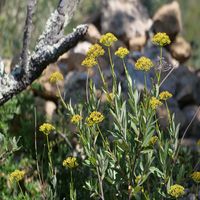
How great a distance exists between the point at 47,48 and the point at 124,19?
513 cm

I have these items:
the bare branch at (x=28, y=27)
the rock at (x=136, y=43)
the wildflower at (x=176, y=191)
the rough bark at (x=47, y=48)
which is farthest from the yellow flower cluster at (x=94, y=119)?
the rock at (x=136, y=43)

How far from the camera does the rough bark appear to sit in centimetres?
450

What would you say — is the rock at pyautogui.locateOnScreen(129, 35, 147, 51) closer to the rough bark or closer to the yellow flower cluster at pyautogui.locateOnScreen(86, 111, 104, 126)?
the rough bark

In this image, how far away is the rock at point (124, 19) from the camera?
9273mm

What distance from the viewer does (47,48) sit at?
453cm

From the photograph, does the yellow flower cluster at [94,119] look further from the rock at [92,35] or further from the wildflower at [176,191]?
the rock at [92,35]

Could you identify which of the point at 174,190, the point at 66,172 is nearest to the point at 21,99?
the point at 66,172

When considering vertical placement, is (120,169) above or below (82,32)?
below

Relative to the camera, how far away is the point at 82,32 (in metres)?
4.36

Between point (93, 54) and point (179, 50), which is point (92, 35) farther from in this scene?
point (93, 54)

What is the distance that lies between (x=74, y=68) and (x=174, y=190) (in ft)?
14.8

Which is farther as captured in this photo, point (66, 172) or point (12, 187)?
point (66, 172)

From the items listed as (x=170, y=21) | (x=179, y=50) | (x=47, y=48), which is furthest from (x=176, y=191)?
(x=170, y=21)

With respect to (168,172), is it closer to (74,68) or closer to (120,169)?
(120,169)
